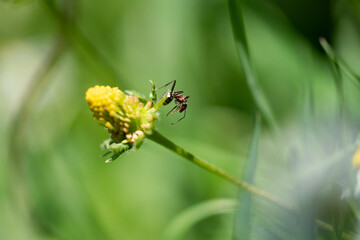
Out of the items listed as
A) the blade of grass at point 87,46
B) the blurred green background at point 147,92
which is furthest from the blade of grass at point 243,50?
the blade of grass at point 87,46

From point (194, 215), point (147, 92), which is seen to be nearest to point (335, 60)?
point (194, 215)

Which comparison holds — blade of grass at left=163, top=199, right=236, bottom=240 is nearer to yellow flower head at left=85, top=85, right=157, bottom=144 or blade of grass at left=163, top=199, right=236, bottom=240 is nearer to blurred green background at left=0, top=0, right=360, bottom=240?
blurred green background at left=0, top=0, right=360, bottom=240

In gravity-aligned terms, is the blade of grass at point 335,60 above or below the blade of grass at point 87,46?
below

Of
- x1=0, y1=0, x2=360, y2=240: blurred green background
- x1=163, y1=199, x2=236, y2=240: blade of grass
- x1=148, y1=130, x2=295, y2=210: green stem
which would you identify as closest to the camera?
x1=148, y1=130, x2=295, y2=210: green stem

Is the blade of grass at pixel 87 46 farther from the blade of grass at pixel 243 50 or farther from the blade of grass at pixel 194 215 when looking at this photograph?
the blade of grass at pixel 243 50

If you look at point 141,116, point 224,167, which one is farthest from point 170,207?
point 141,116

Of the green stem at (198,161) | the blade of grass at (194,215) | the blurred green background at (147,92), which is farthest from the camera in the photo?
the blurred green background at (147,92)

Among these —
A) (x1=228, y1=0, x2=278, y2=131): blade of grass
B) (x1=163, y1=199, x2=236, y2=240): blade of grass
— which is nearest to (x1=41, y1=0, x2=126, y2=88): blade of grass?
(x1=163, y1=199, x2=236, y2=240): blade of grass
